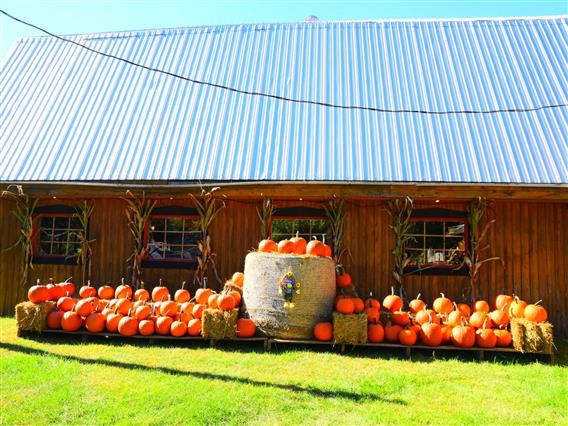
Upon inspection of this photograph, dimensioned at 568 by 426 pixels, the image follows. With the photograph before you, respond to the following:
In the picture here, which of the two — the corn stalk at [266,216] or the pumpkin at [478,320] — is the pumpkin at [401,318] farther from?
the corn stalk at [266,216]

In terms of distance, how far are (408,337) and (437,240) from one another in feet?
8.54

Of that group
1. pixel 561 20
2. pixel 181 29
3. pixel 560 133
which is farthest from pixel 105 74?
pixel 561 20

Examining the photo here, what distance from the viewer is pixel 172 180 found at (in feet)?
28.6

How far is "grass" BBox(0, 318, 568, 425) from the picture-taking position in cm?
439

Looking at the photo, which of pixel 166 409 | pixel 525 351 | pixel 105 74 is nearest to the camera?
pixel 166 409

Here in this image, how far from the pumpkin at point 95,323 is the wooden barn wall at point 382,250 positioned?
74.1 inches

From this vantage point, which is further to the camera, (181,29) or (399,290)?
(181,29)

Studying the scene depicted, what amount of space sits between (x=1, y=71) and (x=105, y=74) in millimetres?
3102

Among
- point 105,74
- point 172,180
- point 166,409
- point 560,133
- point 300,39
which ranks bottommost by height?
point 166,409

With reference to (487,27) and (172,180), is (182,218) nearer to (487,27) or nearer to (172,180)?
(172,180)

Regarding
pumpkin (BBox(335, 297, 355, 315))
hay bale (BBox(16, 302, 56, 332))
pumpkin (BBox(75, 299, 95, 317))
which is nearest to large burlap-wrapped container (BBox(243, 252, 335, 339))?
pumpkin (BBox(335, 297, 355, 315))

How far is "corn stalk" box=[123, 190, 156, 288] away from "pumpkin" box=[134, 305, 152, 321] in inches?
65.7

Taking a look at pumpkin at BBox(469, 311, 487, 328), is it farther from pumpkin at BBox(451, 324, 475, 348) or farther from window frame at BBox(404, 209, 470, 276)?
window frame at BBox(404, 209, 470, 276)

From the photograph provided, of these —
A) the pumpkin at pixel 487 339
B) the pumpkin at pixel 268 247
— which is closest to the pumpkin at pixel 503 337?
the pumpkin at pixel 487 339
